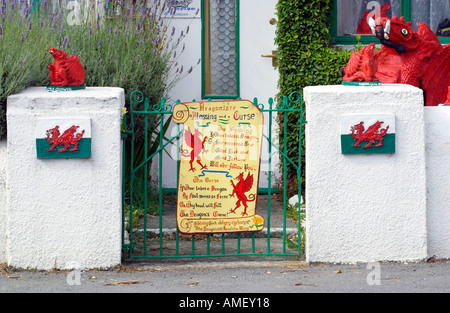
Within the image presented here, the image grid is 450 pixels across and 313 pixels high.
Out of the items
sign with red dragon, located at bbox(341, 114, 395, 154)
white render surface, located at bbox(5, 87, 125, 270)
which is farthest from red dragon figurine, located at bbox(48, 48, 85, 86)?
sign with red dragon, located at bbox(341, 114, 395, 154)

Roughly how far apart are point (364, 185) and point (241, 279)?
3.66ft

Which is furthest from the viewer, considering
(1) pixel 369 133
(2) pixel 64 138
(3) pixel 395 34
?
(3) pixel 395 34

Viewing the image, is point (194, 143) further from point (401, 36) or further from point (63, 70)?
point (401, 36)

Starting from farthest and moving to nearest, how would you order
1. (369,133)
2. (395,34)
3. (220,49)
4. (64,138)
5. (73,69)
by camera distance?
(220,49), (395,34), (73,69), (369,133), (64,138)

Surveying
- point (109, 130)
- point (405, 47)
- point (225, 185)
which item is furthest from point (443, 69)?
point (109, 130)

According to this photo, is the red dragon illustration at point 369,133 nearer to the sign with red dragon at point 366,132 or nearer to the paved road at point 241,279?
the sign with red dragon at point 366,132

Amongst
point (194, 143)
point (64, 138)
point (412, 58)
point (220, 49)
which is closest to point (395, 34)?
point (412, 58)

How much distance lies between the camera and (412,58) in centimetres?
645

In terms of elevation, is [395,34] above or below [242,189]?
above

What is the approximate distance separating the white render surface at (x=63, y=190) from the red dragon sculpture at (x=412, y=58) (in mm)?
2401

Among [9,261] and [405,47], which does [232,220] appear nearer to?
[9,261]

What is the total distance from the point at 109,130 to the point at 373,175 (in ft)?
6.27

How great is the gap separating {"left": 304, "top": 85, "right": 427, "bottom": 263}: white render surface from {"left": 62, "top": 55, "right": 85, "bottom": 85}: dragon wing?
65.3 inches

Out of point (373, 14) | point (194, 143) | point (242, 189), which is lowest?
point (242, 189)
